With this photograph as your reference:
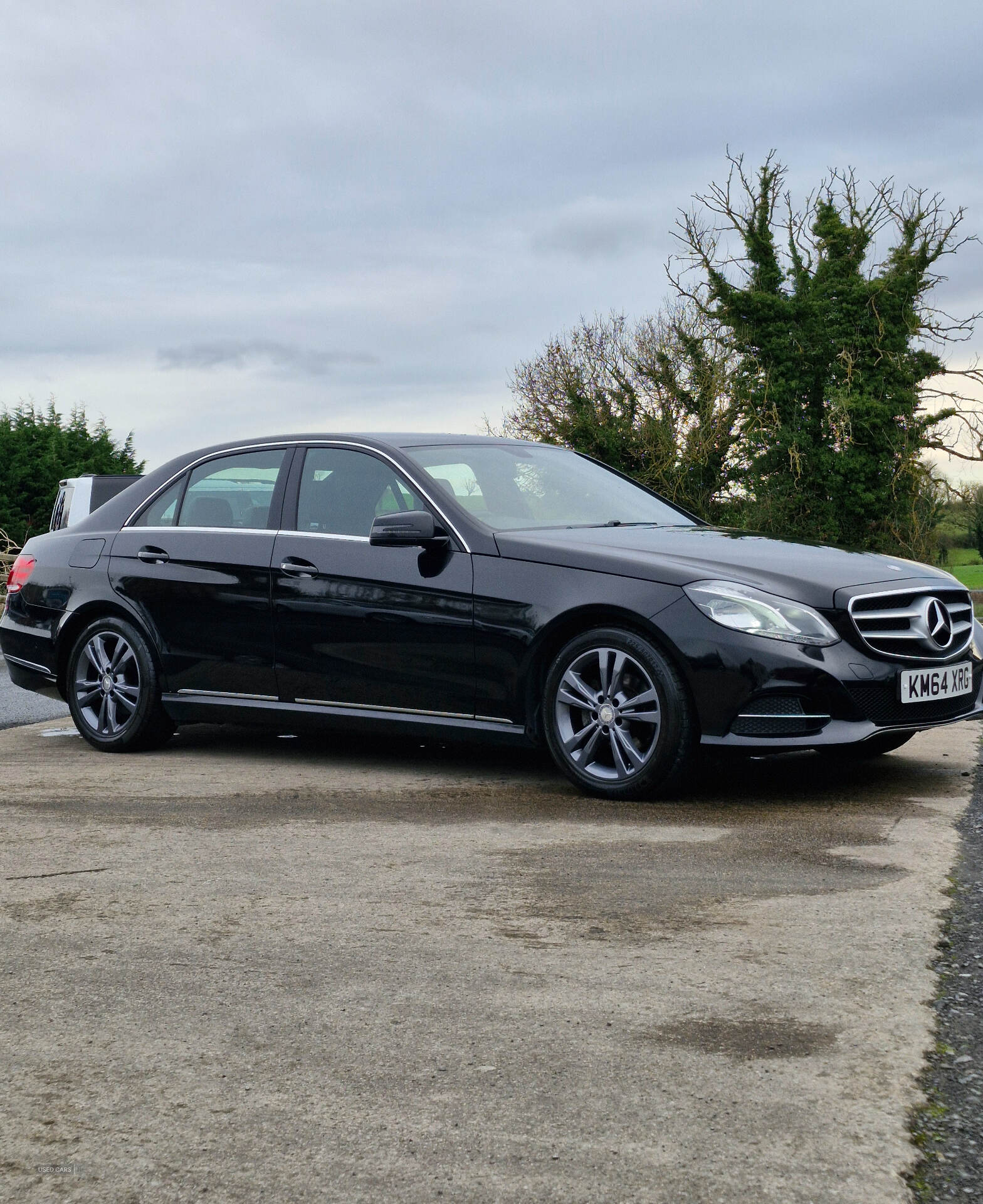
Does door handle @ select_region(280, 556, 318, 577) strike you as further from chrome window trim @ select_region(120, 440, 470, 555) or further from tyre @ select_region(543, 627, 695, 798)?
tyre @ select_region(543, 627, 695, 798)

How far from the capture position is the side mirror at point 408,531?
6234 mm

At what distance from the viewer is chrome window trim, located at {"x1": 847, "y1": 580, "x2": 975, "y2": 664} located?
5.61 meters

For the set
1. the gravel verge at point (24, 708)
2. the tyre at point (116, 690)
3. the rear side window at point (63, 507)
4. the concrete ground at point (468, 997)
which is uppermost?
the rear side window at point (63, 507)

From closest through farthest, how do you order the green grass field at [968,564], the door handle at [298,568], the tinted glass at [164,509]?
the door handle at [298,568] → the tinted glass at [164,509] → the green grass field at [968,564]

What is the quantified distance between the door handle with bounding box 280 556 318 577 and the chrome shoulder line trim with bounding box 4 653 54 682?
1.87 metres

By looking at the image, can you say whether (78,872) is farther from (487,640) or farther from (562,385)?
(562,385)

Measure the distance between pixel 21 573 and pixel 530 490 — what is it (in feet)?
10.6

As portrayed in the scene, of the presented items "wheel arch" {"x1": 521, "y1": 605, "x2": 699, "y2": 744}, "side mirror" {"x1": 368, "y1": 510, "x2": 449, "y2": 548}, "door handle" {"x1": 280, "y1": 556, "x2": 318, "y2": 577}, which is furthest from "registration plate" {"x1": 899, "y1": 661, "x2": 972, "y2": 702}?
"door handle" {"x1": 280, "y1": 556, "x2": 318, "y2": 577}

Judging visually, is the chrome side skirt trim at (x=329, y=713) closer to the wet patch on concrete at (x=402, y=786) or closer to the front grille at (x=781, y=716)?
the wet patch on concrete at (x=402, y=786)

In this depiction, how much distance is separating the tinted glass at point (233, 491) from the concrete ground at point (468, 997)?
1789 mm

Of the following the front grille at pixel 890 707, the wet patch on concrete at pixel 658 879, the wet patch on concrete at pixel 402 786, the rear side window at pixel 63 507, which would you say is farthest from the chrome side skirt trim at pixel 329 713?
the rear side window at pixel 63 507

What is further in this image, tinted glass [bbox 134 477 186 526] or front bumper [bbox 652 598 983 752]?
tinted glass [bbox 134 477 186 526]

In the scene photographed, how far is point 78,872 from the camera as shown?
456 centimetres

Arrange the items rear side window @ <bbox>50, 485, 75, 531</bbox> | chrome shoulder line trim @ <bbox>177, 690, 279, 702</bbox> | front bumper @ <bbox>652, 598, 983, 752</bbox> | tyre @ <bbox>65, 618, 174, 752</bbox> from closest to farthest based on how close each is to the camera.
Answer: front bumper @ <bbox>652, 598, 983, 752</bbox> → chrome shoulder line trim @ <bbox>177, 690, 279, 702</bbox> → tyre @ <bbox>65, 618, 174, 752</bbox> → rear side window @ <bbox>50, 485, 75, 531</bbox>
